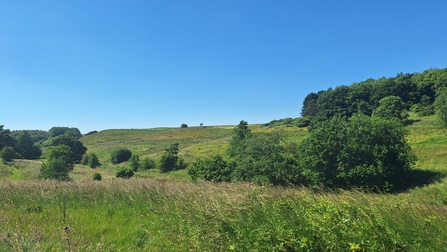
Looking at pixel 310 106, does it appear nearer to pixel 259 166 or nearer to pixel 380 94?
pixel 380 94

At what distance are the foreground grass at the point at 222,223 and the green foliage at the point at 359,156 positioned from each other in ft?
61.6

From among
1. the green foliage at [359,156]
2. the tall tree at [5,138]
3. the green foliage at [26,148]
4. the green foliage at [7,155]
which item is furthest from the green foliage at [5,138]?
the green foliage at [359,156]

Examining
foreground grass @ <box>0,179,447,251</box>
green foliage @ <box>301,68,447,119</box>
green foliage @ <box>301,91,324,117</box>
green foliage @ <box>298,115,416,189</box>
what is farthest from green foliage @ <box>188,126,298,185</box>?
green foliage @ <box>301,91,324,117</box>

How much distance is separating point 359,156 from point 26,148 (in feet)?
262

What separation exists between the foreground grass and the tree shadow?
2171cm

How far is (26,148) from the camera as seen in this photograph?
70438 mm

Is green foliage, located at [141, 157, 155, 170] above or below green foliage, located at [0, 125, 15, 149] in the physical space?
below

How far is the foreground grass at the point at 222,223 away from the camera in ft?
11.2

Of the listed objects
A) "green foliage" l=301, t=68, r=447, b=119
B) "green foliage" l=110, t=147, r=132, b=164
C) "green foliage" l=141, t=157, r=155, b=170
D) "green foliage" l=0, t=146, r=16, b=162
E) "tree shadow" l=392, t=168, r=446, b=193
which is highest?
"green foliage" l=301, t=68, r=447, b=119

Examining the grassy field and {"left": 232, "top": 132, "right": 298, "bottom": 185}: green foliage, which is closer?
the grassy field

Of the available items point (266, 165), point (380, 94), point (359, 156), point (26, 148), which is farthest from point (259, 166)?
point (380, 94)

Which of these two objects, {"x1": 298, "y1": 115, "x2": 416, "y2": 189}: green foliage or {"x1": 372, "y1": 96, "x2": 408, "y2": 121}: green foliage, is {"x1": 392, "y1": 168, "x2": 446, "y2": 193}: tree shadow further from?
{"x1": 372, "y1": 96, "x2": 408, "y2": 121}: green foliage

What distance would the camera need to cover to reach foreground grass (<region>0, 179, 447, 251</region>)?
3402mm

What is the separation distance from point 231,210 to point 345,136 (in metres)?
23.0
